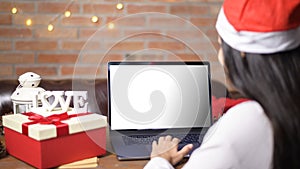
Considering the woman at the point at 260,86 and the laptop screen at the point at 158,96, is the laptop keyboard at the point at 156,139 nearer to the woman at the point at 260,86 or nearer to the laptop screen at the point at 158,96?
the laptop screen at the point at 158,96

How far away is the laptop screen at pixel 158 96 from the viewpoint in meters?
1.38

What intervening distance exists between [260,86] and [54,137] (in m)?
0.58

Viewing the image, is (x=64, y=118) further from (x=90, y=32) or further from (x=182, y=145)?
(x=90, y=32)

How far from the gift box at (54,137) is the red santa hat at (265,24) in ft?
1.75

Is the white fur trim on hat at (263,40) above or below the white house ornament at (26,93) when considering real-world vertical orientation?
above

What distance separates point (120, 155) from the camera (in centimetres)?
130

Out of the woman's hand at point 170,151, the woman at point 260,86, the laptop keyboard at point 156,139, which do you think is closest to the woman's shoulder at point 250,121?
the woman at point 260,86

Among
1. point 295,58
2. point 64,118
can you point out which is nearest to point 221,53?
point 295,58

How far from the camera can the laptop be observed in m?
1.36

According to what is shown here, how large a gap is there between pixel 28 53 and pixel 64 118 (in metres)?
1.45

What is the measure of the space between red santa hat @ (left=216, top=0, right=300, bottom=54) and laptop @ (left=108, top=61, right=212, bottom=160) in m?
0.45

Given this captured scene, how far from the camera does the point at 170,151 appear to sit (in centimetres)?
123

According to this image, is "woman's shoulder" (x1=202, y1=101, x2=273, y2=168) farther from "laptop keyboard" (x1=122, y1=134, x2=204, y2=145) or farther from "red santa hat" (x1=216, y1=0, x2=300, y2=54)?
"laptop keyboard" (x1=122, y1=134, x2=204, y2=145)

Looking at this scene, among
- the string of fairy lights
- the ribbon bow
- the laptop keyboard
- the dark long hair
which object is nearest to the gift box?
the ribbon bow
